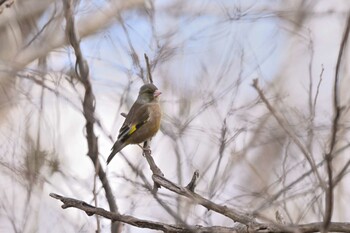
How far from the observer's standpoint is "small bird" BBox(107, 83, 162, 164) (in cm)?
640

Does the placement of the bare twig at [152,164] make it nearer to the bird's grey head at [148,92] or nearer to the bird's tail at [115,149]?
the bird's tail at [115,149]

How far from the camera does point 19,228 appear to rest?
5406 mm

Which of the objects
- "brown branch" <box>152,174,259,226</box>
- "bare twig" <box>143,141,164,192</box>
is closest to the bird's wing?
"bare twig" <box>143,141,164,192</box>

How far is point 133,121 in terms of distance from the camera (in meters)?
6.52

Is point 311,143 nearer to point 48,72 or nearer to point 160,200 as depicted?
point 160,200

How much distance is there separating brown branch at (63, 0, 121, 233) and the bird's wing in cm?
44

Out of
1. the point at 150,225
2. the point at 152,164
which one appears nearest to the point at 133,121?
the point at 152,164

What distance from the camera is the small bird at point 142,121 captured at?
6398 mm

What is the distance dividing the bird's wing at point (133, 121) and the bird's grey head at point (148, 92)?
78 mm

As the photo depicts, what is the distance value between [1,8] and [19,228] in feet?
5.62

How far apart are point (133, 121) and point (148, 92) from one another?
355 mm

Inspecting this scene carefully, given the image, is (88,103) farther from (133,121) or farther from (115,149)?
(133,121)

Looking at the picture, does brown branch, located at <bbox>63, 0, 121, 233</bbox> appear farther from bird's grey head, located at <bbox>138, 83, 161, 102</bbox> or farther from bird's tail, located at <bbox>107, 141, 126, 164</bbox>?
bird's grey head, located at <bbox>138, 83, 161, 102</bbox>

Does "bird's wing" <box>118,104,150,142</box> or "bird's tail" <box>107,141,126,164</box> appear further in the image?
"bird's wing" <box>118,104,150,142</box>
